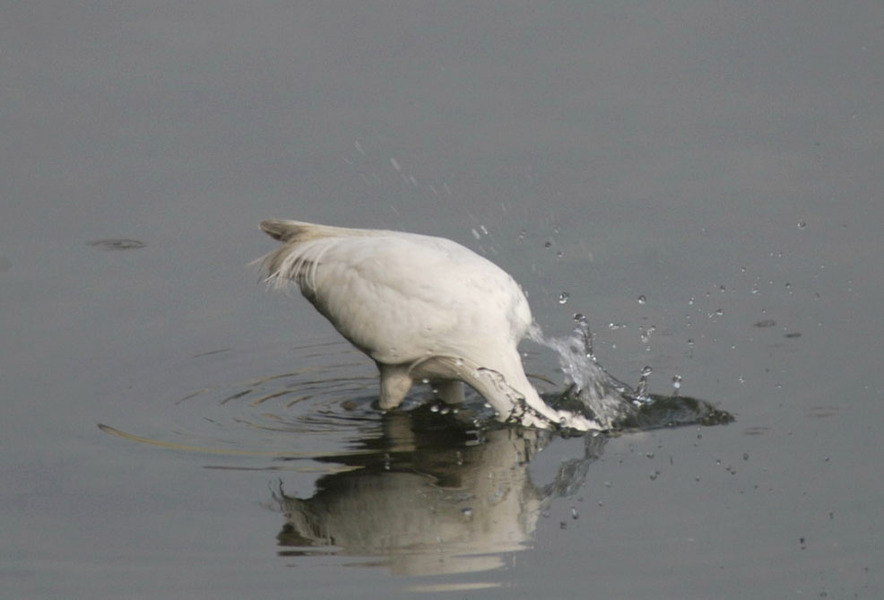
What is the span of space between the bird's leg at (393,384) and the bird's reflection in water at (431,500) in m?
0.24

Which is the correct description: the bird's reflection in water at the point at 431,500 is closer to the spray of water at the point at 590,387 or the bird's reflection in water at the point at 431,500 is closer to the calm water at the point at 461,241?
the calm water at the point at 461,241

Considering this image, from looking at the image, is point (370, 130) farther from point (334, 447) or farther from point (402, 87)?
point (334, 447)

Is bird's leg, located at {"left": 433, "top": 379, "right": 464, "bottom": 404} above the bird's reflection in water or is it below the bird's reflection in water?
above

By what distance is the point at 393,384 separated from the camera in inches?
384

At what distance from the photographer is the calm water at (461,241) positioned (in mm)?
7734

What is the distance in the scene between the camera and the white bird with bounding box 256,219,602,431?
30.6 ft

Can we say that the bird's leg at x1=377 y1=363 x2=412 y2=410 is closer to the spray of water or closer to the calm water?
the calm water

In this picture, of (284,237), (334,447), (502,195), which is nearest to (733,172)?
(502,195)

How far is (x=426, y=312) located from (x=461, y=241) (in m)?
2.09

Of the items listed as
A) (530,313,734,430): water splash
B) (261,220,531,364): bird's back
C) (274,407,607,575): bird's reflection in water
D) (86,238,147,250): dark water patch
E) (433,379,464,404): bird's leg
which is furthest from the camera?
(86,238,147,250): dark water patch

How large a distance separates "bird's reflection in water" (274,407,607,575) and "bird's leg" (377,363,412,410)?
9.3 inches

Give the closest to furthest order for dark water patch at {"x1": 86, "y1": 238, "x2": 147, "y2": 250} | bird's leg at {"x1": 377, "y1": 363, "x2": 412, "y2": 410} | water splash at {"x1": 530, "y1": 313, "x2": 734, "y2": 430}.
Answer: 1. water splash at {"x1": 530, "y1": 313, "x2": 734, "y2": 430}
2. bird's leg at {"x1": 377, "y1": 363, "x2": 412, "y2": 410}
3. dark water patch at {"x1": 86, "y1": 238, "x2": 147, "y2": 250}

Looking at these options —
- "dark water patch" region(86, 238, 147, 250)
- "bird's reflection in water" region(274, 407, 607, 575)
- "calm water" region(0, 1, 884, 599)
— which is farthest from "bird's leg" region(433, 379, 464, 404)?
"dark water patch" region(86, 238, 147, 250)

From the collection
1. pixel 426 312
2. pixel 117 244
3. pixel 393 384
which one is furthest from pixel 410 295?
pixel 117 244
